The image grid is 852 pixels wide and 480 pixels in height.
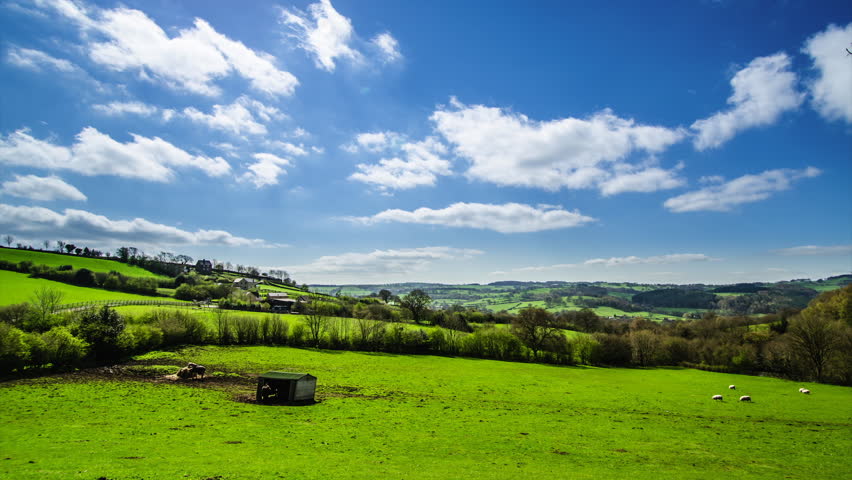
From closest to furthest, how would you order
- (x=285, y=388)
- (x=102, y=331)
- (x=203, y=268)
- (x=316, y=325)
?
(x=285, y=388), (x=102, y=331), (x=316, y=325), (x=203, y=268)

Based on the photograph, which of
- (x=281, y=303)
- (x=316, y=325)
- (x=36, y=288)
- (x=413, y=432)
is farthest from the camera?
(x=281, y=303)

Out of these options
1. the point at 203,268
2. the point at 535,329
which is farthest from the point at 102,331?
the point at 203,268

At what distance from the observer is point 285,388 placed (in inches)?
1350

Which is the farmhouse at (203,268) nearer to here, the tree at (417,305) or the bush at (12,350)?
the tree at (417,305)

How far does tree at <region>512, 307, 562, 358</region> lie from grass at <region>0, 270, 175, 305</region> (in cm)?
10658

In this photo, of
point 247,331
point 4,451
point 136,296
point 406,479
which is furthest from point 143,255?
point 406,479

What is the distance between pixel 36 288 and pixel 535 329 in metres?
129

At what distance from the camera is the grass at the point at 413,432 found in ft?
57.7

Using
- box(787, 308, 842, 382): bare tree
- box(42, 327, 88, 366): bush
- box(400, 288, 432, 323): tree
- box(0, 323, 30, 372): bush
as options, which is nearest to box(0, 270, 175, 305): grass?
box(42, 327, 88, 366): bush

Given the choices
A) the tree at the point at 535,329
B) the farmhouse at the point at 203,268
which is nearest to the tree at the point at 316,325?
the tree at the point at 535,329

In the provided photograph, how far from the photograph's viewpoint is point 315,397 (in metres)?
36.0

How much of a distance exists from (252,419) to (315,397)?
973 cm

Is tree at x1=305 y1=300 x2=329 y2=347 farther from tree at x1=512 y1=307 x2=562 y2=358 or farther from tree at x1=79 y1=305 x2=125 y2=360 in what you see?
tree at x1=512 y1=307 x2=562 y2=358

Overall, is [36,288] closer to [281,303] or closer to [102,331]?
[281,303]
